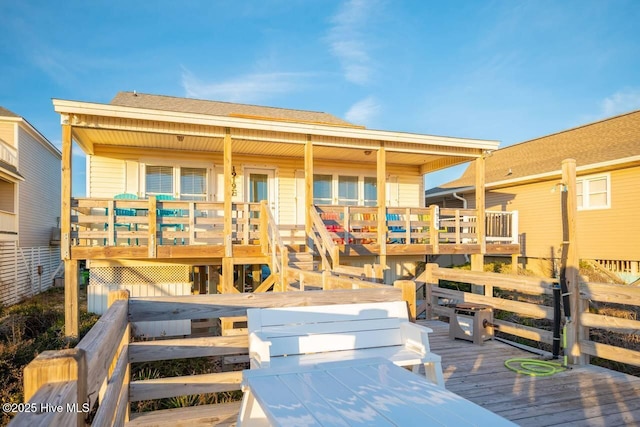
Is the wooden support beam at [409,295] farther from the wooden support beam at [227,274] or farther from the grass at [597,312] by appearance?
the wooden support beam at [227,274]

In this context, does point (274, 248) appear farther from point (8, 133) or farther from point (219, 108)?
point (8, 133)

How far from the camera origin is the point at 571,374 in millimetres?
4695

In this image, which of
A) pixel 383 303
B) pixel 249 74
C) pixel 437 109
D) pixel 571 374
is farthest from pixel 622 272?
pixel 249 74

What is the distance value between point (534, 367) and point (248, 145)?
8578mm

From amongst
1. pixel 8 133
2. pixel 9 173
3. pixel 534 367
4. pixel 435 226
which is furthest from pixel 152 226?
pixel 8 133

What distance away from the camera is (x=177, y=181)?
1192 centimetres

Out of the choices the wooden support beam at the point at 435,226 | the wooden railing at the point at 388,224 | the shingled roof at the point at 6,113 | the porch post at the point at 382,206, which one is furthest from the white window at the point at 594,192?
the shingled roof at the point at 6,113

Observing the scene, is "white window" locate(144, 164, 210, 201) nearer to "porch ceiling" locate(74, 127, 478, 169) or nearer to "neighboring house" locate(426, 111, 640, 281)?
"porch ceiling" locate(74, 127, 478, 169)

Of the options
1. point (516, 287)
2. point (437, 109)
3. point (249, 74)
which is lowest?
point (516, 287)

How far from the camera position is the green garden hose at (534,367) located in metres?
4.68

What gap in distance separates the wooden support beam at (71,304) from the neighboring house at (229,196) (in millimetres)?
225

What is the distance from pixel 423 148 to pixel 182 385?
966 cm

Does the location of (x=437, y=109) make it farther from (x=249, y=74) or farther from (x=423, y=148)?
(x=423, y=148)

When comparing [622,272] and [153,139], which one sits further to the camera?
[622,272]
